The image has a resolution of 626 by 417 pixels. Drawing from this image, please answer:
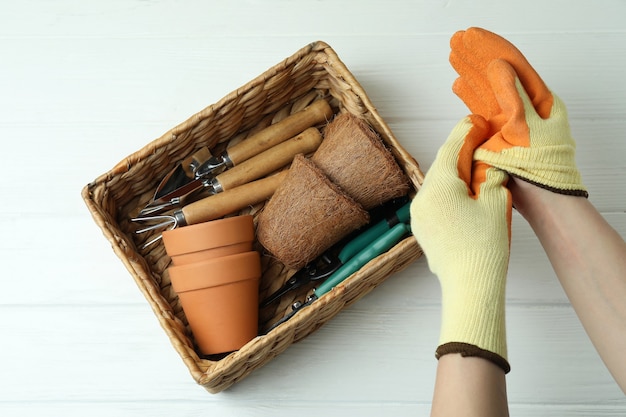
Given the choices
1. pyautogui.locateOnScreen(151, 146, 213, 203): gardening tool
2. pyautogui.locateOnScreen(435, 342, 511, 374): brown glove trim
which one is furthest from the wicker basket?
pyautogui.locateOnScreen(435, 342, 511, 374): brown glove trim

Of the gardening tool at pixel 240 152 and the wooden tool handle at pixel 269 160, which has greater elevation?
the gardening tool at pixel 240 152

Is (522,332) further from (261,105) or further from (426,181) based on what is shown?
(261,105)

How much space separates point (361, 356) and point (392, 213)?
0.58ft

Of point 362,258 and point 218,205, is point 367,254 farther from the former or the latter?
point 218,205

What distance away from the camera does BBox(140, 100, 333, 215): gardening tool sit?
0.80 m

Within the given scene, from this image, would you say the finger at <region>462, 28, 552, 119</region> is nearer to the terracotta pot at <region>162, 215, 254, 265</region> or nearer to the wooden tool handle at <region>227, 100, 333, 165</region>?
the wooden tool handle at <region>227, 100, 333, 165</region>

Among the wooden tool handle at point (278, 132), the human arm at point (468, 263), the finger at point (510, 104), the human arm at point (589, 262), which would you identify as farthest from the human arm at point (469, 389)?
the wooden tool handle at point (278, 132)

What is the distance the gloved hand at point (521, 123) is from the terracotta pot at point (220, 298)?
0.29 m

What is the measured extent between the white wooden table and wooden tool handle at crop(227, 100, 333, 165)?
0.09 m

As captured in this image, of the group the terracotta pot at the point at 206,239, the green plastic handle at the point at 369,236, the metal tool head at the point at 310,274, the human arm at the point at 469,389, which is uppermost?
the terracotta pot at the point at 206,239

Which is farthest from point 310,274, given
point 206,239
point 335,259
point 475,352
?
point 475,352

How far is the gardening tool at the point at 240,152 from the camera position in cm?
80

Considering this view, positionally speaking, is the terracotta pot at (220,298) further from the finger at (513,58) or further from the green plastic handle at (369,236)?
the finger at (513,58)

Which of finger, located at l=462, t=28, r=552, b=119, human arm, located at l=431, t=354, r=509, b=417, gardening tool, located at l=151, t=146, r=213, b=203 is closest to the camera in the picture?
human arm, located at l=431, t=354, r=509, b=417
